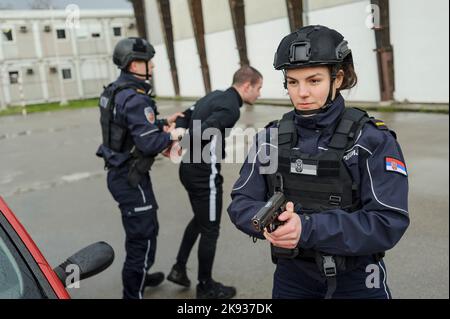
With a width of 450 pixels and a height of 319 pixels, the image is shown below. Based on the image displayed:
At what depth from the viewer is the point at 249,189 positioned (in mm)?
1689

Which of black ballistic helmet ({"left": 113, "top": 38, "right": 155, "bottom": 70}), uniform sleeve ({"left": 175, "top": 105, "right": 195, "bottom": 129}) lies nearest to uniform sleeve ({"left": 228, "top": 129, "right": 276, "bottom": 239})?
black ballistic helmet ({"left": 113, "top": 38, "right": 155, "bottom": 70})

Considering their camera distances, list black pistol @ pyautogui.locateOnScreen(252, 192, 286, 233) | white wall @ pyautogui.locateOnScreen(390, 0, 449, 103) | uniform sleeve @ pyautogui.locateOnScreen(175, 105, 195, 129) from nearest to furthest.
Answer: black pistol @ pyautogui.locateOnScreen(252, 192, 286, 233) < white wall @ pyautogui.locateOnScreen(390, 0, 449, 103) < uniform sleeve @ pyautogui.locateOnScreen(175, 105, 195, 129)

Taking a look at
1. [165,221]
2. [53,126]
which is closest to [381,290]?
[165,221]

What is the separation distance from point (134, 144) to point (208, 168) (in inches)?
22.2

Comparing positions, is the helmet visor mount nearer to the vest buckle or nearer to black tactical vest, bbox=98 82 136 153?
the vest buckle

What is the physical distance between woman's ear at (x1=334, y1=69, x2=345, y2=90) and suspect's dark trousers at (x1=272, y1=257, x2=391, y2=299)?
2.16 ft

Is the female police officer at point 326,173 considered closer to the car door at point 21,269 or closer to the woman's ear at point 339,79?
the woman's ear at point 339,79

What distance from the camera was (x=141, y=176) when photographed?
331 centimetres

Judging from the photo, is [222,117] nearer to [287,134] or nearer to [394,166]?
[287,134]

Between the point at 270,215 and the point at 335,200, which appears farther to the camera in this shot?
the point at 335,200

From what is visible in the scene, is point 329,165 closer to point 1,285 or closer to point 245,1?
point 1,285

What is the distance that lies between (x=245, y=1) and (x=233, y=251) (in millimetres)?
2631

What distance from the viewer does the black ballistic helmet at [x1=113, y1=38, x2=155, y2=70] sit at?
320 cm

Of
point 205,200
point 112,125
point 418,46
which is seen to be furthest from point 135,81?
point 418,46
